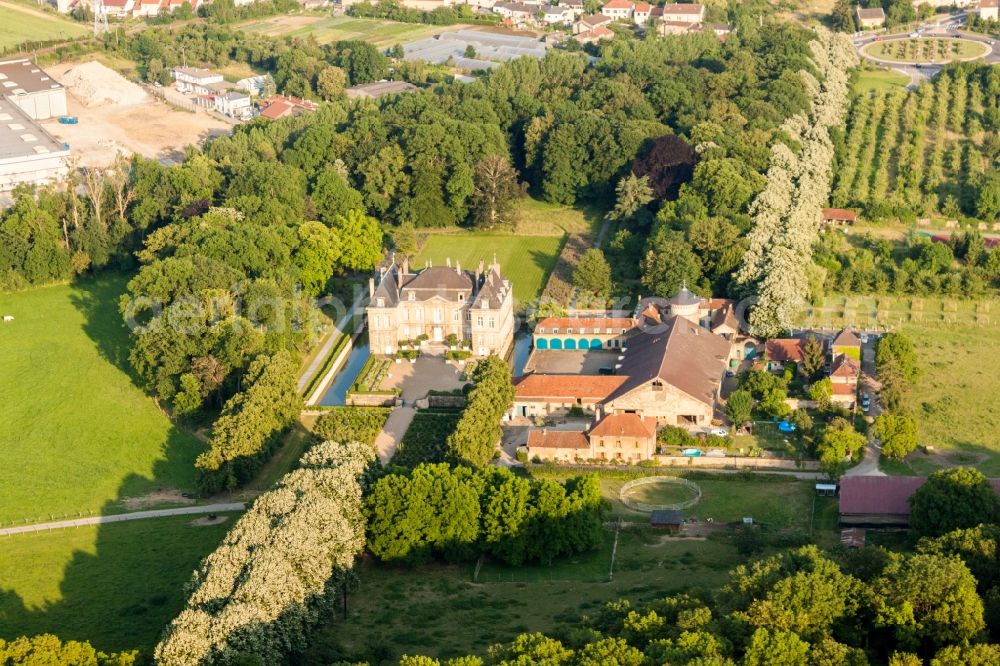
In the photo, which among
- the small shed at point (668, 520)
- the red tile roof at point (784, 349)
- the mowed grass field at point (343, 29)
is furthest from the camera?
the mowed grass field at point (343, 29)

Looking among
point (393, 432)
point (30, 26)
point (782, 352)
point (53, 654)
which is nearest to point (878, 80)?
point (782, 352)

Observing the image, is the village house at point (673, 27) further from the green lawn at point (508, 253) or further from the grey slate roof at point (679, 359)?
the grey slate roof at point (679, 359)

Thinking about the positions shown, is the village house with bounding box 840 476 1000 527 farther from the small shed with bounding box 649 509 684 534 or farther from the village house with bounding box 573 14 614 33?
the village house with bounding box 573 14 614 33

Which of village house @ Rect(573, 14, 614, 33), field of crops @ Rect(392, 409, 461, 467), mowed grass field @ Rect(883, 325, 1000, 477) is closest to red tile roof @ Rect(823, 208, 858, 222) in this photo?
mowed grass field @ Rect(883, 325, 1000, 477)

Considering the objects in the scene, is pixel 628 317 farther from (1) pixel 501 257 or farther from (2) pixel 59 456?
(2) pixel 59 456

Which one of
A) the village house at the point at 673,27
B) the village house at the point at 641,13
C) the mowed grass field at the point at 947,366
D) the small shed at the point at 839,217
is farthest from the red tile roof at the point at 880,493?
the village house at the point at 641,13

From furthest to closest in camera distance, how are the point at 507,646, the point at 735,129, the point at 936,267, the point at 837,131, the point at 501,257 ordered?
the point at 837,131, the point at 735,129, the point at 501,257, the point at 936,267, the point at 507,646

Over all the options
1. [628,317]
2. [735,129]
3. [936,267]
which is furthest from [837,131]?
[628,317]
